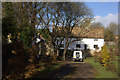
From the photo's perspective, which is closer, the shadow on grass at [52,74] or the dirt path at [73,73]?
the shadow on grass at [52,74]

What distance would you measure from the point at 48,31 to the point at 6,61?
12289mm

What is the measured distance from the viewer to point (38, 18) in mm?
17906

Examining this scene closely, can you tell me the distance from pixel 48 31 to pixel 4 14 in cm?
1012

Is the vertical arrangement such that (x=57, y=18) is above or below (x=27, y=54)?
above

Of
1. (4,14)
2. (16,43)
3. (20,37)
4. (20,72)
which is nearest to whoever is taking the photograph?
(20,72)

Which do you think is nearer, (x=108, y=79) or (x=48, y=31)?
(x=108, y=79)

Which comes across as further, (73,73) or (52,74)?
(73,73)

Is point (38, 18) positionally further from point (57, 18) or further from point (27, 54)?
point (27, 54)

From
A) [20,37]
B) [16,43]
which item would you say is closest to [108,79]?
[16,43]

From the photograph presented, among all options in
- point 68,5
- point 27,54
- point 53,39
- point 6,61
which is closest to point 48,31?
point 53,39

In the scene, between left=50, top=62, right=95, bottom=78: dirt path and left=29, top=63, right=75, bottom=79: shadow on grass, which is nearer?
left=29, top=63, right=75, bottom=79: shadow on grass

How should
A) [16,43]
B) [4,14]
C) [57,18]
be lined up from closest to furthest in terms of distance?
[16,43]
[4,14]
[57,18]

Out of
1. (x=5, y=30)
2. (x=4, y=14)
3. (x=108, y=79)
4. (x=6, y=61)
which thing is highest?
(x=4, y=14)

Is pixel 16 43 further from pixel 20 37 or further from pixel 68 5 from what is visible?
pixel 68 5
